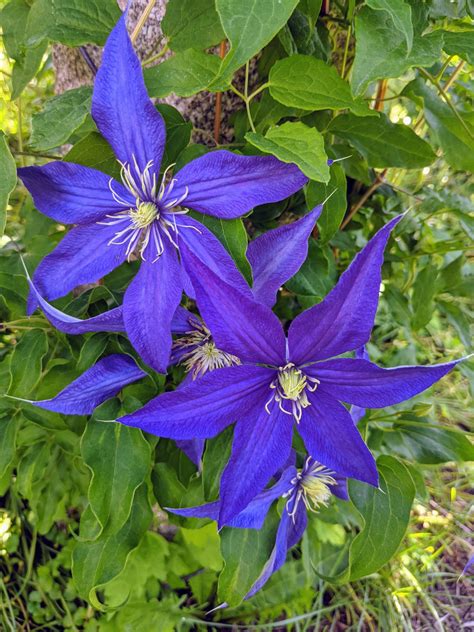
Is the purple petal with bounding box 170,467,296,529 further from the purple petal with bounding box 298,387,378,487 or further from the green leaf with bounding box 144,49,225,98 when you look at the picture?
the green leaf with bounding box 144,49,225,98

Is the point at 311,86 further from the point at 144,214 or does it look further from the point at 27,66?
the point at 27,66

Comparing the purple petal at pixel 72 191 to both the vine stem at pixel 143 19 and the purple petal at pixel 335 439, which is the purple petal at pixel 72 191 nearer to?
the vine stem at pixel 143 19

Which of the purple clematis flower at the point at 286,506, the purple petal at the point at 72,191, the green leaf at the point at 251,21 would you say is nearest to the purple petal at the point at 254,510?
the purple clematis flower at the point at 286,506

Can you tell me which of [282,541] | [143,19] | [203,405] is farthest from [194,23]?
[282,541]

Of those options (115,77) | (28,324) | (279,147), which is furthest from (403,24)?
(28,324)

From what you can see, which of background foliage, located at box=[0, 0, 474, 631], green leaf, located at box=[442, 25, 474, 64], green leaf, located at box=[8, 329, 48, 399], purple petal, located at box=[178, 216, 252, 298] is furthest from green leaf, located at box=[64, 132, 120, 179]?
green leaf, located at box=[442, 25, 474, 64]

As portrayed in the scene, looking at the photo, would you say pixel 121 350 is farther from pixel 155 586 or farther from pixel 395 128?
pixel 155 586

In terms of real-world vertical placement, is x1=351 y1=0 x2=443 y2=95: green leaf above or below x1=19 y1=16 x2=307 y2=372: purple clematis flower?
above
